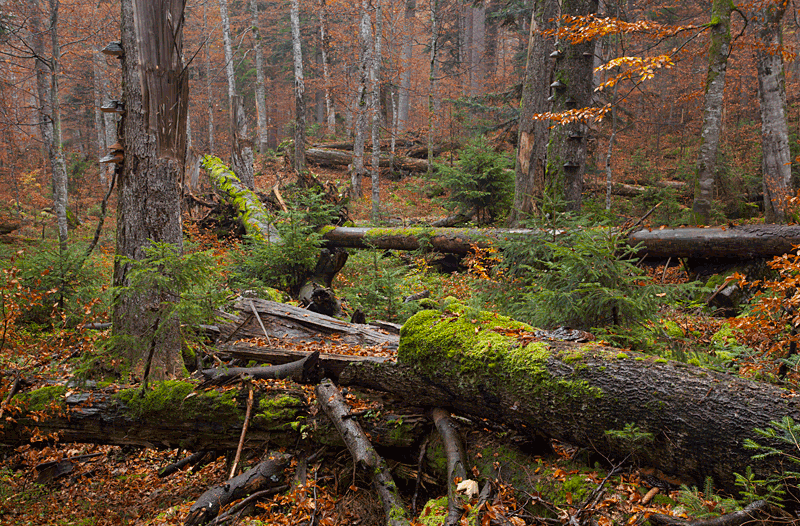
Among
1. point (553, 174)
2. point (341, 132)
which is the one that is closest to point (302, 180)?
point (553, 174)

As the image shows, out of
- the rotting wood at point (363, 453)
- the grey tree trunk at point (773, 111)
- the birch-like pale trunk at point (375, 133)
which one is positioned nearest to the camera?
the rotting wood at point (363, 453)

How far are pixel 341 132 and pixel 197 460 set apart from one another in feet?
83.4

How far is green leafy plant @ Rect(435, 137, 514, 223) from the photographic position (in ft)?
40.0

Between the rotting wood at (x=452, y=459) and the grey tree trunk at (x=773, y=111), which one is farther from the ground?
the grey tree trunk at (x=773, y=111)

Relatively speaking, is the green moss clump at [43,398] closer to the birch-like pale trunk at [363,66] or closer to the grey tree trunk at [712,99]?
the grey tree trunk at [712,99]

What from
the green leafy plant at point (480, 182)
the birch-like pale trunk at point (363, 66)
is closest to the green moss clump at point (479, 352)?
the green leafy plant at point (480, 182)

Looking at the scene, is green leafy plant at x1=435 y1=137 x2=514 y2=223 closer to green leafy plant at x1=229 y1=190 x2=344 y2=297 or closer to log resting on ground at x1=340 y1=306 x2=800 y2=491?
green leafy plant at x1=229 y1=190 x2=344 y2=297

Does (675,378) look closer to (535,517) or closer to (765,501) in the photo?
(765,501)

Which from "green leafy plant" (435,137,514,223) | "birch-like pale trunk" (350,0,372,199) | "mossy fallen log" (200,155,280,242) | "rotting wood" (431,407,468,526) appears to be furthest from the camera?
Answer: "birch-like pale trunk" (350,0,372,199)

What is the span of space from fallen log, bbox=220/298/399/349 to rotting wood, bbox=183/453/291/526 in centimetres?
160

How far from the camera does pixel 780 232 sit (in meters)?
7.85

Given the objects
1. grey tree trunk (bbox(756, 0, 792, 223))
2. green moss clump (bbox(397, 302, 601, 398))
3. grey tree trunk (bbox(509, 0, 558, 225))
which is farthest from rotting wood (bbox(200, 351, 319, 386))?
grey tree trunk (bbox(756, 0, 792, 223))

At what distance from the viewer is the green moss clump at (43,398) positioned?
4283mm

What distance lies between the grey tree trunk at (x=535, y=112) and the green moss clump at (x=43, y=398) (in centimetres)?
888
